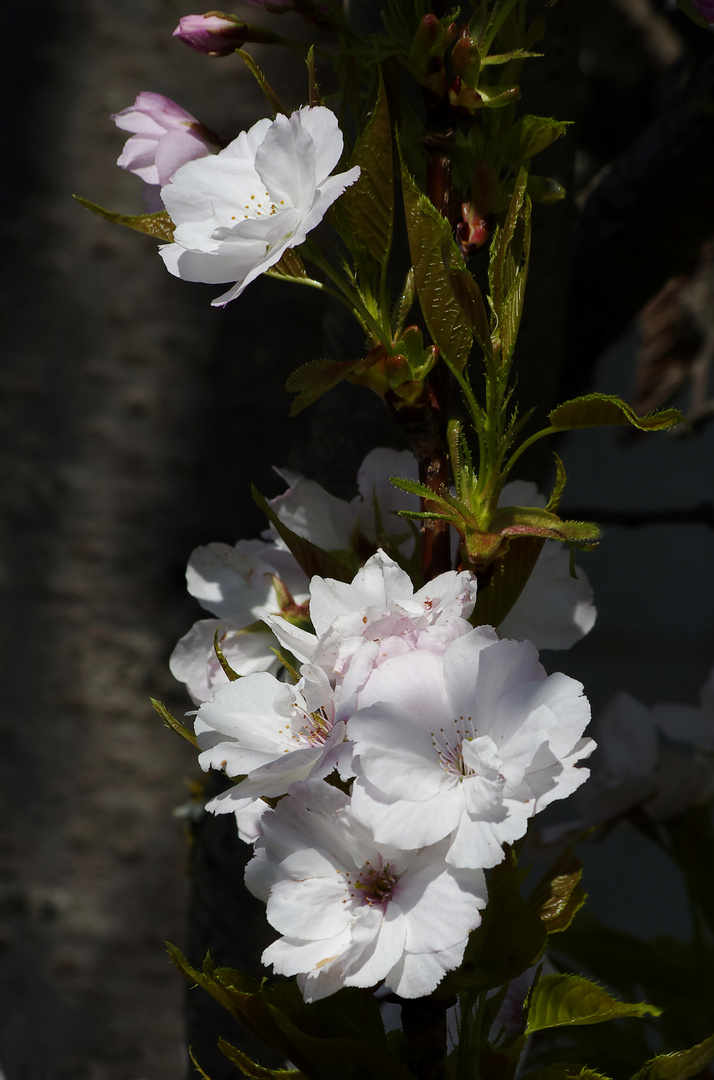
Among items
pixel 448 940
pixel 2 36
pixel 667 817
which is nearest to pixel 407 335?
pixel 448 940

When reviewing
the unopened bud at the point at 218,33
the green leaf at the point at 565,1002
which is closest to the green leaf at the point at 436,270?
the unopened bud at the point at 218,33

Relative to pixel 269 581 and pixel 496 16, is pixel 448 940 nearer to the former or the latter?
pixel 269 581

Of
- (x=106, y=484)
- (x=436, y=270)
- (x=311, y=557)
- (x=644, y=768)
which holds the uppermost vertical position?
(x=436, y=270)

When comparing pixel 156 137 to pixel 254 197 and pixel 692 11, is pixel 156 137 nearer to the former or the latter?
pixel 254 197

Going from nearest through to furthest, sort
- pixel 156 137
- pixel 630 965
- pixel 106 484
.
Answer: pixel 156 137 < pixel 630 965 < pixel 106 484

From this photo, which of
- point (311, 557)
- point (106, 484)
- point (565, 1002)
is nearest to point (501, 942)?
point (565, 1002)

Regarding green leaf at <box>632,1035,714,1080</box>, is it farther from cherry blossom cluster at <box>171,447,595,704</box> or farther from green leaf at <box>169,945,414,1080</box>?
cherry blossom cluster at <box>171,447,595,704</box>
